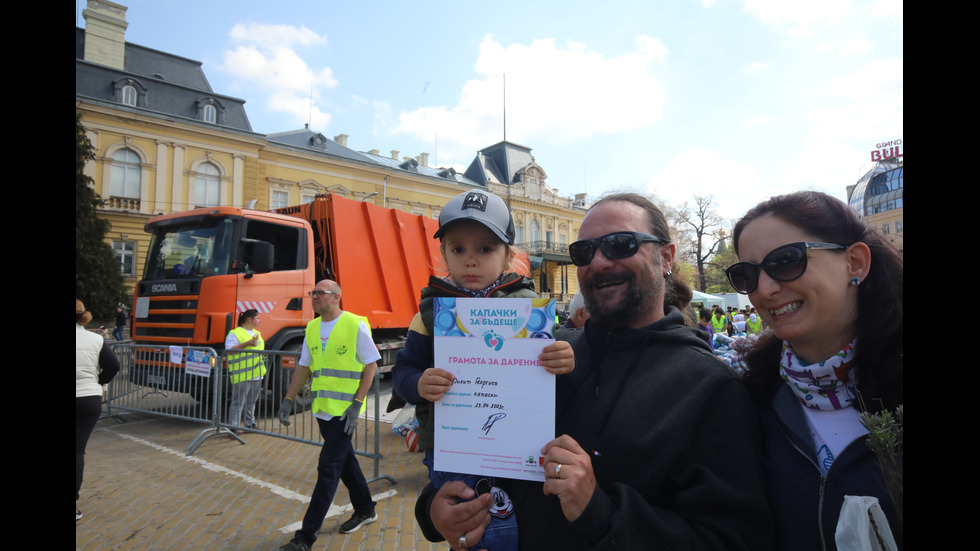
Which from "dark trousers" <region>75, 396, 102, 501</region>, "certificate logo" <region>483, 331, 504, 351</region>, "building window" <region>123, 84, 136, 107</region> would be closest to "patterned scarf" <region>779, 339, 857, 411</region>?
"certificate logo" <region>483, 331, 504, 351</region>

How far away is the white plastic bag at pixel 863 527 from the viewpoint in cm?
99

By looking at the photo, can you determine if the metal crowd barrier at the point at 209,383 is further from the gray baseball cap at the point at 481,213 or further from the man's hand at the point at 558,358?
the man's hand at the point at 558,358

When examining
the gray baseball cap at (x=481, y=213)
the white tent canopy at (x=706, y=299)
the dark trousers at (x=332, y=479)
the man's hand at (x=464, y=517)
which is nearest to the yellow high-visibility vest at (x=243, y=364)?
the dark trousers at (x=332, y=479)

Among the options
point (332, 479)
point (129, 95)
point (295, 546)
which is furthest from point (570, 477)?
point (129, 95)

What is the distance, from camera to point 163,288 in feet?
25.6

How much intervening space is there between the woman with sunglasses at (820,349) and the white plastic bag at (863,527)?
0.61ft

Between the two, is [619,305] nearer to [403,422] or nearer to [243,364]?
[403,422]

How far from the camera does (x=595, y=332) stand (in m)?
1.59

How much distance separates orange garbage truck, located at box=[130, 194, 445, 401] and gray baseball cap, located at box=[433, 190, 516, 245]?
560 cm

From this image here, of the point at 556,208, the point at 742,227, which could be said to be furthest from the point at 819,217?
the point at 556,208

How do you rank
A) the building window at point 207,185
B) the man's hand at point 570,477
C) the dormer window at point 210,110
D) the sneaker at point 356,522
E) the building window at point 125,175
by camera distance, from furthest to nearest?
1. the dormer window at point 210,110
2. the building window at point 207,185
3. the building window at point 125,175
4. the sneaker at point 356,522
5. the man's hand at point 570,477

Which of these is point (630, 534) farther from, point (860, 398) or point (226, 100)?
point (226, 100)

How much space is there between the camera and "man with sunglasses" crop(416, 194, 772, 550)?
3.91 feet

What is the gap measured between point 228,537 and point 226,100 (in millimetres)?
33100
